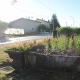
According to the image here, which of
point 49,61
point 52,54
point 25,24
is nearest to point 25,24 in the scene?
point 25,24

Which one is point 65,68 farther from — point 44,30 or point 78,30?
point 44,30

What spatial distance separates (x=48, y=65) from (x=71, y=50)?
4.07ft

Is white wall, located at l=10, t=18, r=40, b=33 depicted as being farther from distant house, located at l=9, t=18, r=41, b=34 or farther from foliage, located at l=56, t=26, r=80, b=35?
foliage, located at l=56, t=26, r=80, b=35

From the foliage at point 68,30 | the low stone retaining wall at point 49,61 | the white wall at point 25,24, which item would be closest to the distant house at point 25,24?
the white wall at point 25,24

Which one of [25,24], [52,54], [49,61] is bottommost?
[49,61]

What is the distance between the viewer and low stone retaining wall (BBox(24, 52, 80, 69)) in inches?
243

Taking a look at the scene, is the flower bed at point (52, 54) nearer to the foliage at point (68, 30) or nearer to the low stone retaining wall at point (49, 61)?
the low stone retaining wall at point (49, 61)

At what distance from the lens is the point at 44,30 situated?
166 ft

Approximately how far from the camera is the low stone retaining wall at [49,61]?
6.17 metres

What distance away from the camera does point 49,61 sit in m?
6.46

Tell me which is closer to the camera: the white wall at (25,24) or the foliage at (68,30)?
the foliage at (68,30)

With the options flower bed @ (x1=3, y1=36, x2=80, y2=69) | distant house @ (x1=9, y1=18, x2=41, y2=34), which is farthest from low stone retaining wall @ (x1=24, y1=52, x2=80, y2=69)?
distant house @ (x1=9, y1=18, x2=41, y2=34)

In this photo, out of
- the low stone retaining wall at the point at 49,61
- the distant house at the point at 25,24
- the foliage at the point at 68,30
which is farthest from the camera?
the distant house at the point at 25,24

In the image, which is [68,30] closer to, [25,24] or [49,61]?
[49,61]
